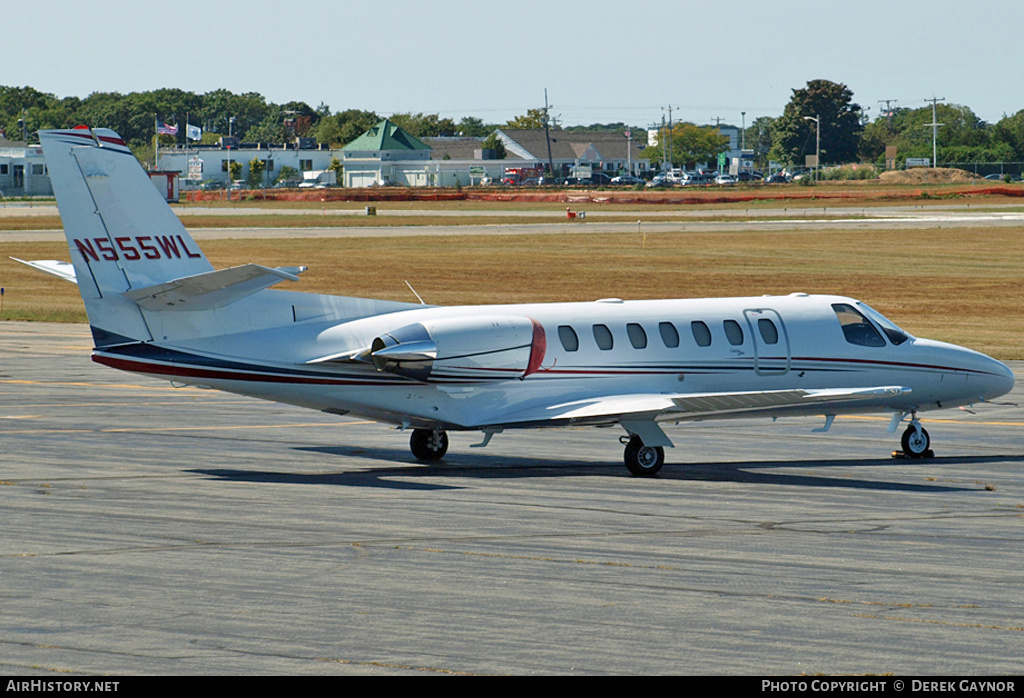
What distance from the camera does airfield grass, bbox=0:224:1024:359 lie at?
180ft

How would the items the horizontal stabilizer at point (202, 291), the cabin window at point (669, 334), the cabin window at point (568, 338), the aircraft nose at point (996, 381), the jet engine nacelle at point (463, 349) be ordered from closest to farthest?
1. the horizontal stabilizer at point (202, 291)
2. the jet engine nacelle at point (463, 349)
3. the cabin window at point (568, 338)
4. the cabin window at point (669, 334)
5. the aircraft nose at point (996, 381)

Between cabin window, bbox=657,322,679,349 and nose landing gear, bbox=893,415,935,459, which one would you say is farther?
nose landing gear, bbox=893,415,935,459

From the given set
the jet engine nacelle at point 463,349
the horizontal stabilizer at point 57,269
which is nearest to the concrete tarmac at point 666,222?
the horizontal stabilizer at point 57,269

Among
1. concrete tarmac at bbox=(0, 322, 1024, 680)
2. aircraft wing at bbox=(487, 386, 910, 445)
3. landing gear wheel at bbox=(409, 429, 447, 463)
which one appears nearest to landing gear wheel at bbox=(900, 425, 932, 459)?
concrete tarmac at bbox=(0, 322, 1024, 680)

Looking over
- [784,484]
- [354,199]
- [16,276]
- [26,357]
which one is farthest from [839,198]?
[784,484]

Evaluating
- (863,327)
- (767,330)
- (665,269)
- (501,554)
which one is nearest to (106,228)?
(501,554)

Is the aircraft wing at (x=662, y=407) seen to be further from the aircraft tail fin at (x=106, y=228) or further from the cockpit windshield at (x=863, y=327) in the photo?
the aircraft tail fin at (x=106, y=228)

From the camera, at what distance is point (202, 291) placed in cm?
2136

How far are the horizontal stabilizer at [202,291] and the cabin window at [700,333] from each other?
283 inches

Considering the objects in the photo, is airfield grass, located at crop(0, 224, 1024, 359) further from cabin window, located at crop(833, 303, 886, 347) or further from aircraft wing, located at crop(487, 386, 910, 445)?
aircraft wing, located at crop(487, 386, 910, 445)

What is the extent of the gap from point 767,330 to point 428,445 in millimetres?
6497

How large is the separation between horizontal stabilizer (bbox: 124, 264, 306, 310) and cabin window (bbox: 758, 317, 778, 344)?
856 centimetres

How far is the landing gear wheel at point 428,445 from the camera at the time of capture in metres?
24.2

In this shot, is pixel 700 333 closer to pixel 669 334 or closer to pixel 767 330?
pixel 669 334
